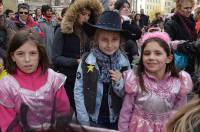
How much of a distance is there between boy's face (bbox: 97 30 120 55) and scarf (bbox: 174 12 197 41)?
1355 millimetres

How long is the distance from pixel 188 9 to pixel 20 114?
9.09 feet

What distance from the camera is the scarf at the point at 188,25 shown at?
448cm

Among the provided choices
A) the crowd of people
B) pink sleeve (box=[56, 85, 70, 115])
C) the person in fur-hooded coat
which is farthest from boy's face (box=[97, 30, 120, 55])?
the person in fur-hooded coat

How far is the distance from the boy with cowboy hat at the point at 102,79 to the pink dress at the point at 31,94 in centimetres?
27

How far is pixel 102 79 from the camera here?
329 centimetres

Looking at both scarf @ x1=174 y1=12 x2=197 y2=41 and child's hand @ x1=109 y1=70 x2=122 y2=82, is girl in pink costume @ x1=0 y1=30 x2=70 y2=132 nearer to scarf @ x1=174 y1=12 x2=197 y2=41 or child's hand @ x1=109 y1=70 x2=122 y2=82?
child's hand @ x1=109 y1=70 x2=122 y2=82

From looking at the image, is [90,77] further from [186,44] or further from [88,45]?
[186,44]

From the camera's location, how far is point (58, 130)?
6.28 ft

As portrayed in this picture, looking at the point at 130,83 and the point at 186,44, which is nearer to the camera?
the point at 130,83

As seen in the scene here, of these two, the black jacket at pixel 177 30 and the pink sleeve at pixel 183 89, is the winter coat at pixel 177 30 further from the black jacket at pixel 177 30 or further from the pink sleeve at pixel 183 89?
the pink sleeve at pixel 183 89

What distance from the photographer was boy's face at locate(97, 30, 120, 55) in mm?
3270

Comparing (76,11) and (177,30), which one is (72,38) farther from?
(177,30)

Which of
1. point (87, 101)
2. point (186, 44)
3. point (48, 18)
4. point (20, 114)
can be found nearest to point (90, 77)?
point (87, 101)

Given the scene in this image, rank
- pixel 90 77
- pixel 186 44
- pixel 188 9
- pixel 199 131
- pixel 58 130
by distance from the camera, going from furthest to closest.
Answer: pixel 188 9 < pixel 186 44 < pixel 90 77 < pixel 58 130 < pixel 199 131
